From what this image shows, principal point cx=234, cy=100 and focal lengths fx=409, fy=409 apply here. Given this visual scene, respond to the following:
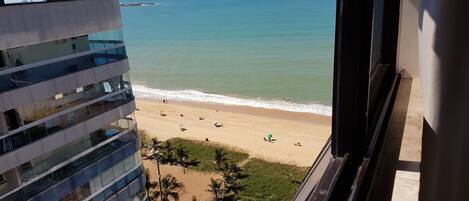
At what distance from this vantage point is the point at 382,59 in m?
2.19

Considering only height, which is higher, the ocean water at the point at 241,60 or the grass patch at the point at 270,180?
the ocean water at the point at 241,60

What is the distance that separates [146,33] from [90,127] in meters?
40.0

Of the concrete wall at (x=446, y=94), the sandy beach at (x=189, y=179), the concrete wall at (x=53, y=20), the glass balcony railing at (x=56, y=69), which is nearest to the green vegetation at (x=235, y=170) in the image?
the sandy beach at (x=189, y=179)

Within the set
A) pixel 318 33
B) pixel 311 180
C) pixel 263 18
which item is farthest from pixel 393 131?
pixel 263 18

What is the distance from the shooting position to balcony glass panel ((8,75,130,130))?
4.88 meters

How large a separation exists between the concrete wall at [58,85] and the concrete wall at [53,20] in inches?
20.4

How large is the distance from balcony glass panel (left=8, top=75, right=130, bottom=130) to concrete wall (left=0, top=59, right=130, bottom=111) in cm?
7

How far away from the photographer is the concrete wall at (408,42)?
241 cm

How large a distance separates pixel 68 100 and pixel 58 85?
12.6 inches

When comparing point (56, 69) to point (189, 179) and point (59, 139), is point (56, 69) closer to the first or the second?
point (59, 139)

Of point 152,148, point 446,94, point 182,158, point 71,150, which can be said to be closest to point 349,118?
point 446,94

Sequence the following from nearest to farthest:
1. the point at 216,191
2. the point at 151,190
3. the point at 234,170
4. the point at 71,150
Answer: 1. the point at 71,150
2. the point at 216,191
3. the point at 151,190
4. the point at 234,170

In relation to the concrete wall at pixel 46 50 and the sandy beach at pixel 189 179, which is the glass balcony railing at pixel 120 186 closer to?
the concrete wall at pixel 46 50

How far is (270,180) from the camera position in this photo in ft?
39.3
